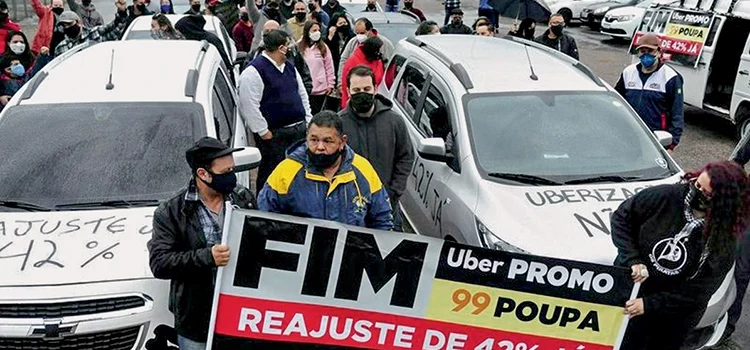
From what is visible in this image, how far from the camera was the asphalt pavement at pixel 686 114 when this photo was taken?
9266 millimetres

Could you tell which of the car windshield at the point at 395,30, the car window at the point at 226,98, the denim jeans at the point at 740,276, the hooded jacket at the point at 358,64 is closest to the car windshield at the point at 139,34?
the hooded jacket at the point at 358,64

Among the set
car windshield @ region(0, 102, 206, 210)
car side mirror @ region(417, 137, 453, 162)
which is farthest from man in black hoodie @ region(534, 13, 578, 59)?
car windshield @ region(0, 102, 206, 210)

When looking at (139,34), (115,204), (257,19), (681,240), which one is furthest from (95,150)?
(257,19)

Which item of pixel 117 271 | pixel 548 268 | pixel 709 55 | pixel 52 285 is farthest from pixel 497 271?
pixel 709 55

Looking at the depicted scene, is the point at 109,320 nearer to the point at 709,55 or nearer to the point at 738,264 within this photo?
the point at 738,264

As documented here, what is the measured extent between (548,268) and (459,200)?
1488mm

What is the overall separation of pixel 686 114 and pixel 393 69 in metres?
6.73

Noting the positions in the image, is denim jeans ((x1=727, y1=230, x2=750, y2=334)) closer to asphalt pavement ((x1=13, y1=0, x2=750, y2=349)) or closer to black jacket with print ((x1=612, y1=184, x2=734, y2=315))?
asphalt pavement ((x1=13, y1=0, x2=750, y2=349))

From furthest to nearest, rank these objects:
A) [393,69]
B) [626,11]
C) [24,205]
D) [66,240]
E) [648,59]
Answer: [626,11]
[393,69]
[648,59]
[24,205]
[66,240]

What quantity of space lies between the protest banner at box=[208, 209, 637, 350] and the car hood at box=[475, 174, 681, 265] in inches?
25.5

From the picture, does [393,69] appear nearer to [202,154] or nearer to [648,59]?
[648,59]

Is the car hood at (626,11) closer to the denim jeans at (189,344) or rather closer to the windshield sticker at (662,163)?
the windshield sticker at (662,163)

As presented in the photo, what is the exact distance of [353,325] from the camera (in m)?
3.50

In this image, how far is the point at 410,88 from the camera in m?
6.50
